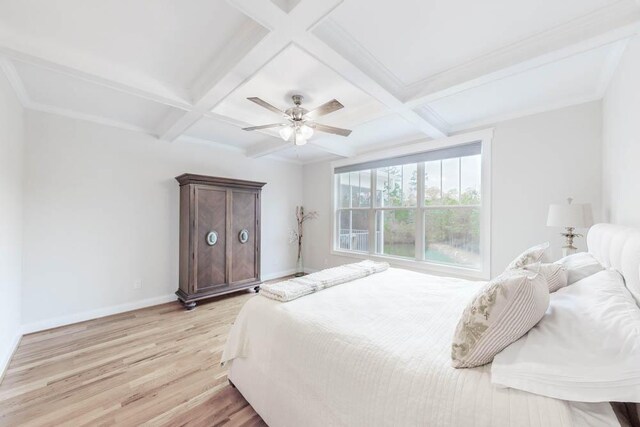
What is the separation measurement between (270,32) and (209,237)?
2.81 m

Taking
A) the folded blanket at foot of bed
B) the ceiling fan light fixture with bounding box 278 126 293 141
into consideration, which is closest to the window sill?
the folded blanket at foot of bed

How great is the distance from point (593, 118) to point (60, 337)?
5907mm

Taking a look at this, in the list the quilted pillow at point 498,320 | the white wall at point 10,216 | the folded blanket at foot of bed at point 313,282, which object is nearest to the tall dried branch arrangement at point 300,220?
the folded blanket at foot of bed at point 313,282

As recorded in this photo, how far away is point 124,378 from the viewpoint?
2.01m

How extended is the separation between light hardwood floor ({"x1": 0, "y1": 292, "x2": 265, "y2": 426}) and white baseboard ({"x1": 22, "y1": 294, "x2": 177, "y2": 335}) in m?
0.09

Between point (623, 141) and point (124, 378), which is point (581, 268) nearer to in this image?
point (623, 141)

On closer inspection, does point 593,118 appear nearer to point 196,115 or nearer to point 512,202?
point 512,202

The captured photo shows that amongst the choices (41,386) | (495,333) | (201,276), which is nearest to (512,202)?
(495,333)

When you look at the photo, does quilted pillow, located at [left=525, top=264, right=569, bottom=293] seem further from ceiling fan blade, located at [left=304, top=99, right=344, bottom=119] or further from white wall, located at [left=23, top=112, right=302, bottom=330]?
white wall, located at [left=23, top=112, right=302, bottom=330]

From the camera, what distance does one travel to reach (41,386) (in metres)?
1.92

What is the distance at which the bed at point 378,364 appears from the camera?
853 mm

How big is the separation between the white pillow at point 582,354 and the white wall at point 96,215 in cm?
405

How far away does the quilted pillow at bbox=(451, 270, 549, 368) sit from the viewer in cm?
97

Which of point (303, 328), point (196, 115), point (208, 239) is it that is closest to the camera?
point (303, 328)
